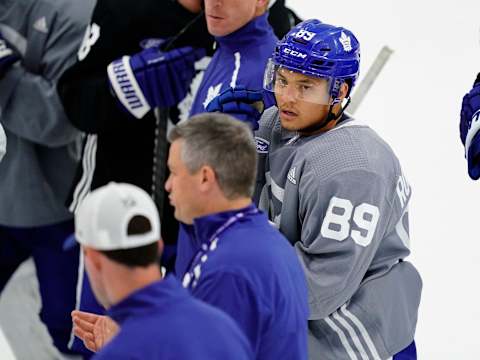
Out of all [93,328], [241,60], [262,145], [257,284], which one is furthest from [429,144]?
[257,284]

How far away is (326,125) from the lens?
2.48 meters

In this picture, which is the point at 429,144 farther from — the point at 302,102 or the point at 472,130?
the point at 302,102

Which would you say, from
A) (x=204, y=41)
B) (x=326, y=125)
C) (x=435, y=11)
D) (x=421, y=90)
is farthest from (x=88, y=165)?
(x=435, y=11)

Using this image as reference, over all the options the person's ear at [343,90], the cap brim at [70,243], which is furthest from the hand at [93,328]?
the cap brim at [70,243]

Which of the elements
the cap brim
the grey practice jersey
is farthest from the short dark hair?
the cap brim

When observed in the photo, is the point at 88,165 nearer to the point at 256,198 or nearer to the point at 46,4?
the point at 46,4

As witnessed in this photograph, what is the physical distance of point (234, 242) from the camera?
Result: 6.47 feet

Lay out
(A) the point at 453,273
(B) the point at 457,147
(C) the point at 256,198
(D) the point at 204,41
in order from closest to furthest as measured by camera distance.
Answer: (C) the point at 256,198, (D) the point at 204,41, (A) the point at 453,273, (B) the point at 457,147

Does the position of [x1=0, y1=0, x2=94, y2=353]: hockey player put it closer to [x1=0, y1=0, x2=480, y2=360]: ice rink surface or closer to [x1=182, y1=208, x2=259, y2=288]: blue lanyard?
[x1=0, y1=0, x2=480, y2=360]: ice rink surface

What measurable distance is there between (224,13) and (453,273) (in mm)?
1461

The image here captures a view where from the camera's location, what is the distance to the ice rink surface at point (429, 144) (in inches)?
145

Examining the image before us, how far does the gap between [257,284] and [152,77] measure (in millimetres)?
1201

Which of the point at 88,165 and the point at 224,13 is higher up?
the point at 224,13

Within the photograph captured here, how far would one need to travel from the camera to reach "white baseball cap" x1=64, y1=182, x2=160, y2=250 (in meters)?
1.61
